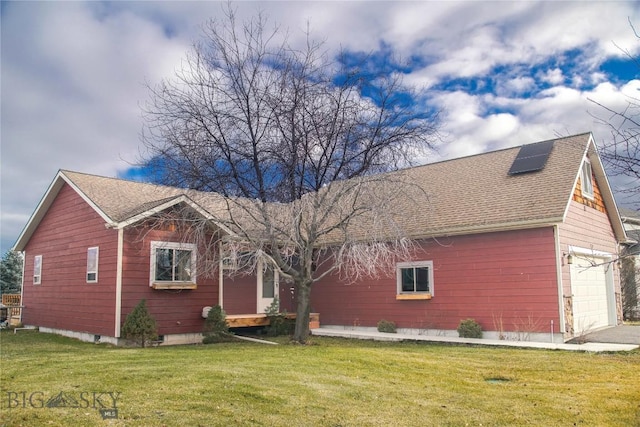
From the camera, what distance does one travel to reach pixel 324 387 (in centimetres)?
759

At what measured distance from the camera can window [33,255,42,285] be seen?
17.9 metres

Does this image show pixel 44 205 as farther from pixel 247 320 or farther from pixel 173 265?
pixel 247 320

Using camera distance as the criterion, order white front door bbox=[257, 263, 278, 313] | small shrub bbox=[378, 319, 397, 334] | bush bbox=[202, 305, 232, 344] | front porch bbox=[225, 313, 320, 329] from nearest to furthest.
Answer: bush bbox=[202, 305, 232, 344], front porch bbox=[225, 313, 320, 329], small shrub bbox=[378, 319, 397, 334], white front door bbox=[257, 263, 278, 313]

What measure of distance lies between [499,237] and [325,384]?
27.4ft

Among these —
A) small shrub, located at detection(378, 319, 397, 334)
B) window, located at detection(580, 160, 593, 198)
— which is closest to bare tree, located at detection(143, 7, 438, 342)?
small shrub, located at detection(378, 319, 397, 334)

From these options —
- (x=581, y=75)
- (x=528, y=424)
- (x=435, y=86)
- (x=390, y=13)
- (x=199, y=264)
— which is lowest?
(x=528, y=424)

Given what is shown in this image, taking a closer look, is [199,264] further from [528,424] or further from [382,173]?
[528,424]

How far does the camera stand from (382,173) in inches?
491

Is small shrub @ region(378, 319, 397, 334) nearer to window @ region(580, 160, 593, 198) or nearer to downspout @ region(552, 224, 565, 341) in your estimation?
downspout @ region(552, 224, 565, 341)

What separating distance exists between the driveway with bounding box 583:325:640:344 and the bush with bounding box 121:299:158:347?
11.1m

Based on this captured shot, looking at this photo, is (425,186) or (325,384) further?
(425,186)

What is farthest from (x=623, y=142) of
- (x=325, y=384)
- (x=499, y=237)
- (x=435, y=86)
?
(x=499, y=237)

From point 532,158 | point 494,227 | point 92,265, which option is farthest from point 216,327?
point 532,158

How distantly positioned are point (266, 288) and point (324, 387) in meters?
10.4
